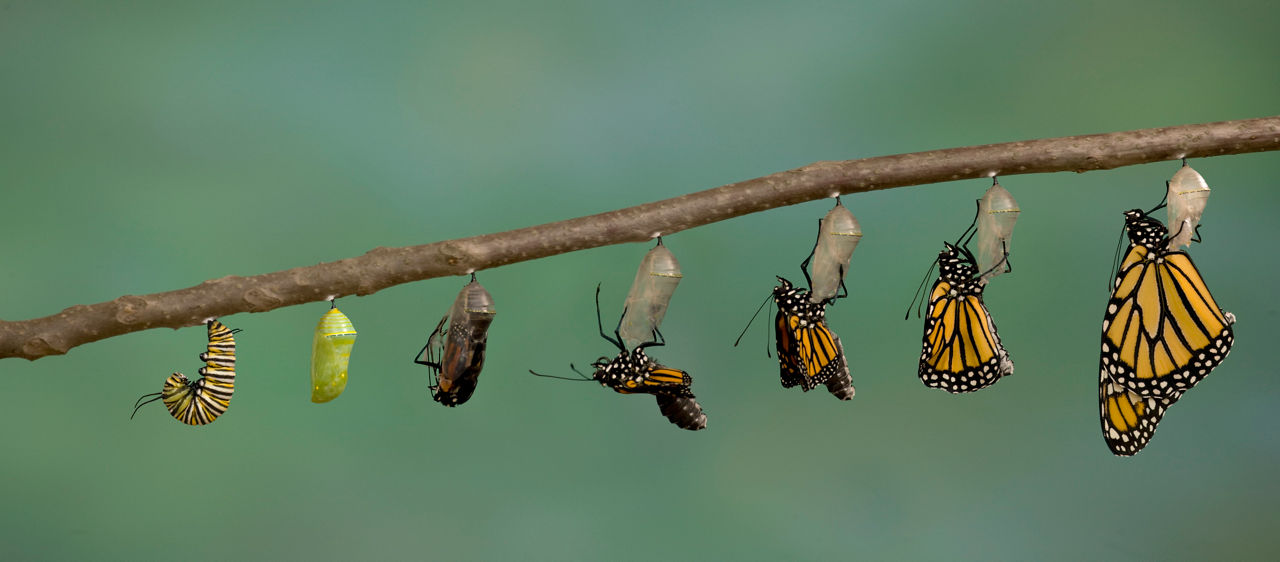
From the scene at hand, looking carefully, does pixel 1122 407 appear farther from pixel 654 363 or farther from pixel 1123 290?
pixel 654 363

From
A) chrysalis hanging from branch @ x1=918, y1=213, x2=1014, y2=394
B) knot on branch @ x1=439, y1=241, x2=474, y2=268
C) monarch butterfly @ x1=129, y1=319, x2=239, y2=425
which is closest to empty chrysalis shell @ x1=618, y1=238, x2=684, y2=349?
knot on branch @ x1=439, y1=241, x2=474, y2=268

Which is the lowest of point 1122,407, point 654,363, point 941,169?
point 1122,407

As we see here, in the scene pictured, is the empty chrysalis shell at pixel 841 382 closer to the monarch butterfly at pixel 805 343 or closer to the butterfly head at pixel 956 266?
the monarch butterfly at pixel 805 343

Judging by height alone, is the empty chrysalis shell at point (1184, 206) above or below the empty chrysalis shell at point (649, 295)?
above

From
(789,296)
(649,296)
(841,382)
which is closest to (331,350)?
(649,296)

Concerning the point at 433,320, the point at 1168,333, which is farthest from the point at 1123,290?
the point at 433,320

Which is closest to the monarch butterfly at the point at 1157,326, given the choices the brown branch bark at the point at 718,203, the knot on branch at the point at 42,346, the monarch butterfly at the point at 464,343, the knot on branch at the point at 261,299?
the brown branch bark at the point at 718,203
